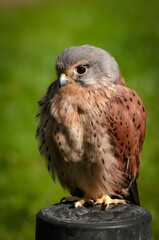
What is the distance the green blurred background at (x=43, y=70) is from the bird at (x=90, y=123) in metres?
2.33

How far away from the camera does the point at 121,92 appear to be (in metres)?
5.03

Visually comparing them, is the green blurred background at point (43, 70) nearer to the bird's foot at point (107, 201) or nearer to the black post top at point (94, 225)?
the bird's foot at point (107, 201)

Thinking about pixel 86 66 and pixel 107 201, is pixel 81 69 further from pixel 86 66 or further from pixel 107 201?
pixel 107 201

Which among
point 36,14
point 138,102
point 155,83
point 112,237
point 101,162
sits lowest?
point 112,237

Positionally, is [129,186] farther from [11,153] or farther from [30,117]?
[30,117]

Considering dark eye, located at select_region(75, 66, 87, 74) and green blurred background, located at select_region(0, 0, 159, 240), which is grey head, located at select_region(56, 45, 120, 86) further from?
green blurred background, located at select_region(0, 0, 159, 240)

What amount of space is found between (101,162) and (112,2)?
11270 millimetres

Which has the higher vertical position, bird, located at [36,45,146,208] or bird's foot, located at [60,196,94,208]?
bird, located at [36,45,146,208]

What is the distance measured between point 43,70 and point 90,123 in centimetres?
692

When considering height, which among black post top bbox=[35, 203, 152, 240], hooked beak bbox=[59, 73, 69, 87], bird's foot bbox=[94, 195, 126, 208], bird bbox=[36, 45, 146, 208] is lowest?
black post top bbox=[35, 203, 152, 240]

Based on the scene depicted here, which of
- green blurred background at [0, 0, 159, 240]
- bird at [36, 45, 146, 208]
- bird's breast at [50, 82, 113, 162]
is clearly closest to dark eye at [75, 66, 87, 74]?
bird at [36, 45, 146, 208]

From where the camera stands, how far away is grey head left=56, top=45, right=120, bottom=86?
4.95 m

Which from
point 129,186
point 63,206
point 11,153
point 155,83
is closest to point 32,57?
point 155,83

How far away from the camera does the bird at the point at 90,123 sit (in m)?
4.93
